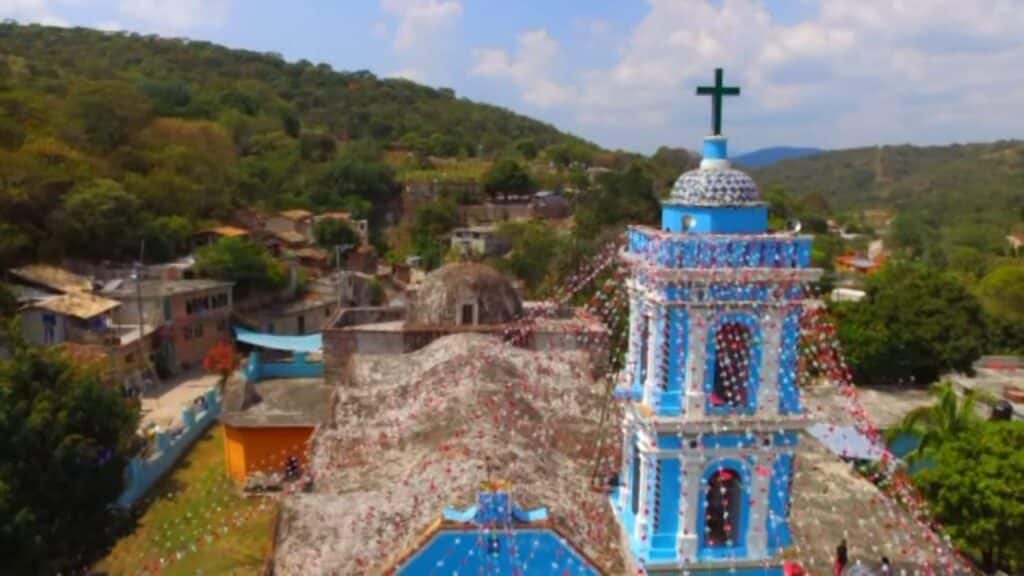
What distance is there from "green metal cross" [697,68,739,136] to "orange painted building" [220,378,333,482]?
12.9 metres

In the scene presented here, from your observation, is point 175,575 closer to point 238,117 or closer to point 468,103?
point 238,117

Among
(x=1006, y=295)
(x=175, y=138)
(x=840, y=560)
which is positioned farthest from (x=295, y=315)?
(x=1006, y=295)

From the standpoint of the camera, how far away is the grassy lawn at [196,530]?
56.7ft

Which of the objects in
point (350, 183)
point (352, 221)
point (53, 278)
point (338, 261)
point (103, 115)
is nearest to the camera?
point (53, 278)

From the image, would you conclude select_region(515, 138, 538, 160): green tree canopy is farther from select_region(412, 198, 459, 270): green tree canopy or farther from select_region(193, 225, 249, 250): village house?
select_region(193, 225, 249, 250): village house

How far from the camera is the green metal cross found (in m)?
10.2

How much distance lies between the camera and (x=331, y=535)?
11.1 meters

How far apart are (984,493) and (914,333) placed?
15.9m

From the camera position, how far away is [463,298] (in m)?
21.7

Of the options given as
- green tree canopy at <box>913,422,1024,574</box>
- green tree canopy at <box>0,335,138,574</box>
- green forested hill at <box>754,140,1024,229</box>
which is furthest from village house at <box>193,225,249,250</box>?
green forested hill at <box>754,140,1024,229</box>

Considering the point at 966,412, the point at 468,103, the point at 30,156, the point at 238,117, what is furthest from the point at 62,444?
the point at 468,103

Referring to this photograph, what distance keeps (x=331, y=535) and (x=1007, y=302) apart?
40.9m

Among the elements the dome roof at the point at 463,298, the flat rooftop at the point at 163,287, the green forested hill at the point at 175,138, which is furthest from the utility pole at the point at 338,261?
the dome roof at the point at 463,298

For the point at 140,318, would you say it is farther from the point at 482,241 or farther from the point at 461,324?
the point at 482,241
